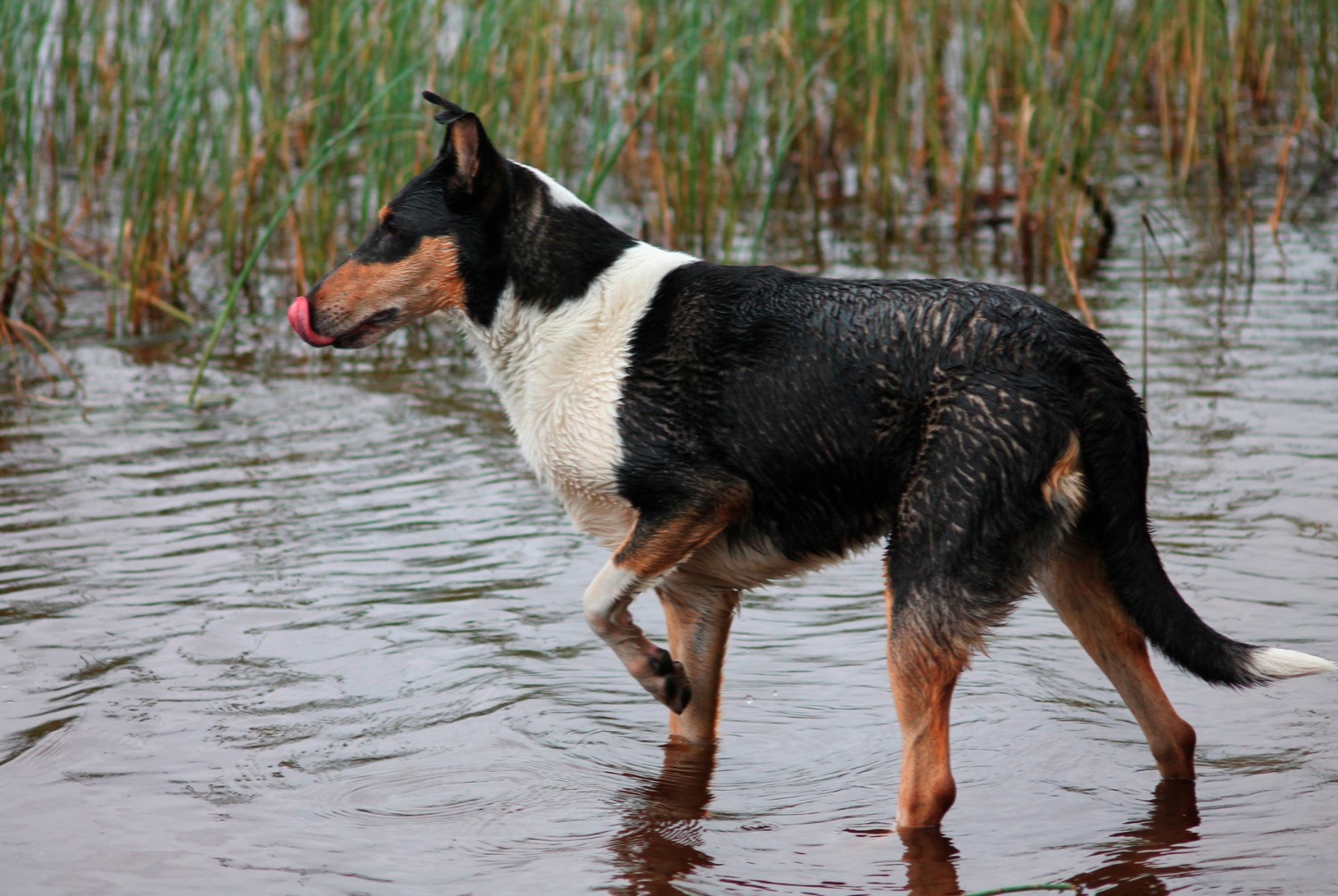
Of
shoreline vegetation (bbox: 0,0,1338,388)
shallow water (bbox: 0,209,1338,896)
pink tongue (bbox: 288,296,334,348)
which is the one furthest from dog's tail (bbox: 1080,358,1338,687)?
shoreline vegetation (bbox: 0,0,1338,388)

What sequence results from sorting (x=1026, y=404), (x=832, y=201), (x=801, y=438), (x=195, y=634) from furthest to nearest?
(x=832, y=201) < (x=195, y=634) < (x=801, y=438) < (x=1026, y=404)

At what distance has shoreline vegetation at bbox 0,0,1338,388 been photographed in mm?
8070

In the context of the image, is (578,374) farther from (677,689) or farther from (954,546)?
(954,546)

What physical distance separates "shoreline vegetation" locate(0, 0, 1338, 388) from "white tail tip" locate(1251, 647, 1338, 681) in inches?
146

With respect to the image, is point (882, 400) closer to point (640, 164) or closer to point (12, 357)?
point (12, 357)

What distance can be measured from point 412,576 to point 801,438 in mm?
2337

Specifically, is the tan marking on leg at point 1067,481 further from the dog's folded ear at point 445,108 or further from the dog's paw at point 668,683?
the dog's folded ear at point 445,108

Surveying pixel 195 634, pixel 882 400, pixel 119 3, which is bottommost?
pixel 195 634

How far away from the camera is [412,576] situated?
19.1ft

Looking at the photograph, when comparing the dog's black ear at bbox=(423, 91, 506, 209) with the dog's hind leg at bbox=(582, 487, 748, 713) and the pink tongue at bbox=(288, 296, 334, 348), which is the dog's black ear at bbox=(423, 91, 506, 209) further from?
the dog's hind leg at bbox=(582, 487, 748, 713)

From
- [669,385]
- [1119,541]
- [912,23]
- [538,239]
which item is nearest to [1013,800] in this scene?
[1119,541]

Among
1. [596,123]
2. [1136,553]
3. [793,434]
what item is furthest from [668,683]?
[596,123]

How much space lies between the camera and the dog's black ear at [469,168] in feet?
13.9

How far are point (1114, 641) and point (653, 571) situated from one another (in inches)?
48.5
